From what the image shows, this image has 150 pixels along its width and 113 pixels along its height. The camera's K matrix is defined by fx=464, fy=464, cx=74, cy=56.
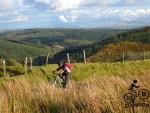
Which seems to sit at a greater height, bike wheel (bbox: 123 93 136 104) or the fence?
bike wheel (bbox: 123 93 136 104)

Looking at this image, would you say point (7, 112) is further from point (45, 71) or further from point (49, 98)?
point (45, 71)

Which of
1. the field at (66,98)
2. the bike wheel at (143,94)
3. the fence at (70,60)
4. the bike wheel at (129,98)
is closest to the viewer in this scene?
the field at (66,98)

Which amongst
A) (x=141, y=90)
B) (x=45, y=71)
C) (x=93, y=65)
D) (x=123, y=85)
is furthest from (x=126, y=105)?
(x=93, y=65)

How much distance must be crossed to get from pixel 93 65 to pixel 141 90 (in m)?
31.0

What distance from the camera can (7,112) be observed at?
27.6 ft

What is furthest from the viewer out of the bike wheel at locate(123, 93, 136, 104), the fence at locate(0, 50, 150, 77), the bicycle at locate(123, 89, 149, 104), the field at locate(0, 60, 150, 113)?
the fence at locate(0, 50, 150, 77)

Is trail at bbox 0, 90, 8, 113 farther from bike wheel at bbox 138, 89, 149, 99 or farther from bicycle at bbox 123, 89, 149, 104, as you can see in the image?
bike wheel at bbox 138, 89, 149, 99

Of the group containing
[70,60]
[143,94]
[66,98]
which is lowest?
[70,60]

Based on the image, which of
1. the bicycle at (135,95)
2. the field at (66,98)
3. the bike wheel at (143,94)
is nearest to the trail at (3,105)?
the field at (66,98)

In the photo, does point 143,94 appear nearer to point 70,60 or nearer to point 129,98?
point 129,98

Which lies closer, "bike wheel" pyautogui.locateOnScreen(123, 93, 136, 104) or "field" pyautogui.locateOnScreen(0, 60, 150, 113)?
"field" pyautogui.locateOnScreen(0, 60, 150, 113)

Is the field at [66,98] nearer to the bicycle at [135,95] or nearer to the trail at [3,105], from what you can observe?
the trail at [3,105]

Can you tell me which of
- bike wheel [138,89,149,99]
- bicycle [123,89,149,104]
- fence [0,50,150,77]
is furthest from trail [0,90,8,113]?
fence [0,50,150,77]

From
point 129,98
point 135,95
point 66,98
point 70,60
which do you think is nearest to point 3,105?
point 66,98
